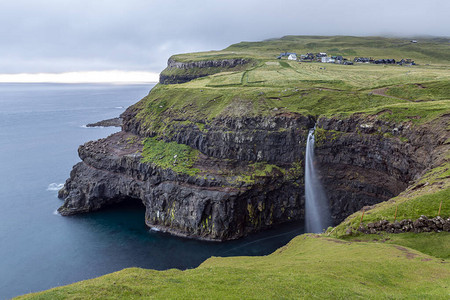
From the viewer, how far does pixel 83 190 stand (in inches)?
3393

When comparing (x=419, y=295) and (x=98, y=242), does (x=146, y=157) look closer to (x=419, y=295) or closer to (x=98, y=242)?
(x=98, y=242)

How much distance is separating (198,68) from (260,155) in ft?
390

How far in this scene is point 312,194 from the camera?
251 feet

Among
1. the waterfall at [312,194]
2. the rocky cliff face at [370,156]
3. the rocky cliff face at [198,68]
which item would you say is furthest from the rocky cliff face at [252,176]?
the rocky cliff face at [198,68]

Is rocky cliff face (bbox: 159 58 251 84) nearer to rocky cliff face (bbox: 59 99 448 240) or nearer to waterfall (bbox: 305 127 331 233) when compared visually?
rocky cliff face (bbox: 59 99 448 240)

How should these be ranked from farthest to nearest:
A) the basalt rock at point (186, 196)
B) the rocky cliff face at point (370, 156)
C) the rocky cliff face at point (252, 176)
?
the basalt rock at point (186, 196) → the rocky cliff face at point (252, 176) → the rocky cliff face at point (370, 156)

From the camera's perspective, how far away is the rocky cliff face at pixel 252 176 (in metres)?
67.1

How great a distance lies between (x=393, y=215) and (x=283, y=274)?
20188 mm

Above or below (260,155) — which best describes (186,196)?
below

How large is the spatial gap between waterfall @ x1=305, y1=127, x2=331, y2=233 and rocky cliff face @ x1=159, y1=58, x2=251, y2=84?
9308cm

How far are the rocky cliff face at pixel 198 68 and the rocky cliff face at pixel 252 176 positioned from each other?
8656 cm

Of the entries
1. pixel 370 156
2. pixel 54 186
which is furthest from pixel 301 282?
pixel 54 186

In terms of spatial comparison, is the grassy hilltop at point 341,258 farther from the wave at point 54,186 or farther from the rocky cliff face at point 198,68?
the rocky cliff face at point 198,68

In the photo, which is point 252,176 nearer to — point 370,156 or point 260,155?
point 260,155
